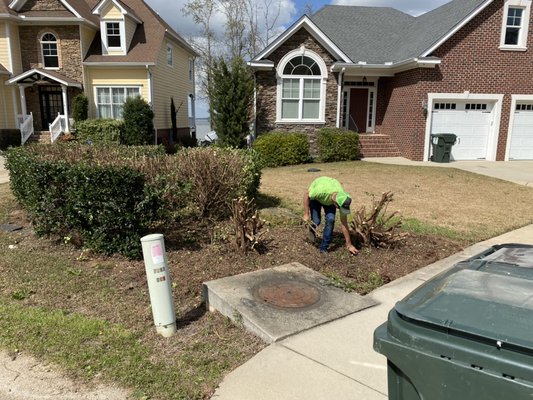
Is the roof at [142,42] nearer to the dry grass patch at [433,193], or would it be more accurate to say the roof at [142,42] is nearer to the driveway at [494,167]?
the dry grass patch at [433,193]

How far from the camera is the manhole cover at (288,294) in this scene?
432cm

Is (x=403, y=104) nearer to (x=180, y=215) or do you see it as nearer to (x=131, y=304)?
(x=180, y=215)

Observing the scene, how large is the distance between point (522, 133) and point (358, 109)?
7.39 metres

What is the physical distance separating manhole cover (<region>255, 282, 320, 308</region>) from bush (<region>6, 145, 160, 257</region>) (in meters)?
1.95

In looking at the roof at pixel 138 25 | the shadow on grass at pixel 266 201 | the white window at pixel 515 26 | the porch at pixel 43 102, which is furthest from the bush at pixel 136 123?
the white window at pixel 515 26

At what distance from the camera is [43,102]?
23.0 meters

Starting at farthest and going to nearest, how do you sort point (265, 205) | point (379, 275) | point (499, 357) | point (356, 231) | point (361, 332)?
point (265, 205) → point (356, 231) → point (379, 275) → point (361, 332) → point (499, 357)

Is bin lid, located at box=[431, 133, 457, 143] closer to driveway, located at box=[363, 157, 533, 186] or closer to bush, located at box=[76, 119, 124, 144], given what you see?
driveway, located at box=[363, 157, 533, 186]

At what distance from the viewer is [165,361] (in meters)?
3.45

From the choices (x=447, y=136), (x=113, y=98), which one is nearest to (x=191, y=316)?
(x=447, y=136)

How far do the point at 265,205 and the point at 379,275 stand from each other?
4242mm

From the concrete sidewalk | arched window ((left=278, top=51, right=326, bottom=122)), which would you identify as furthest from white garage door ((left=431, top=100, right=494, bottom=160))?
the concrete sidewalk

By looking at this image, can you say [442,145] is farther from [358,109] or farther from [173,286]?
[173,286]

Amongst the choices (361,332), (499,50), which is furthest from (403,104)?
(361,332)
